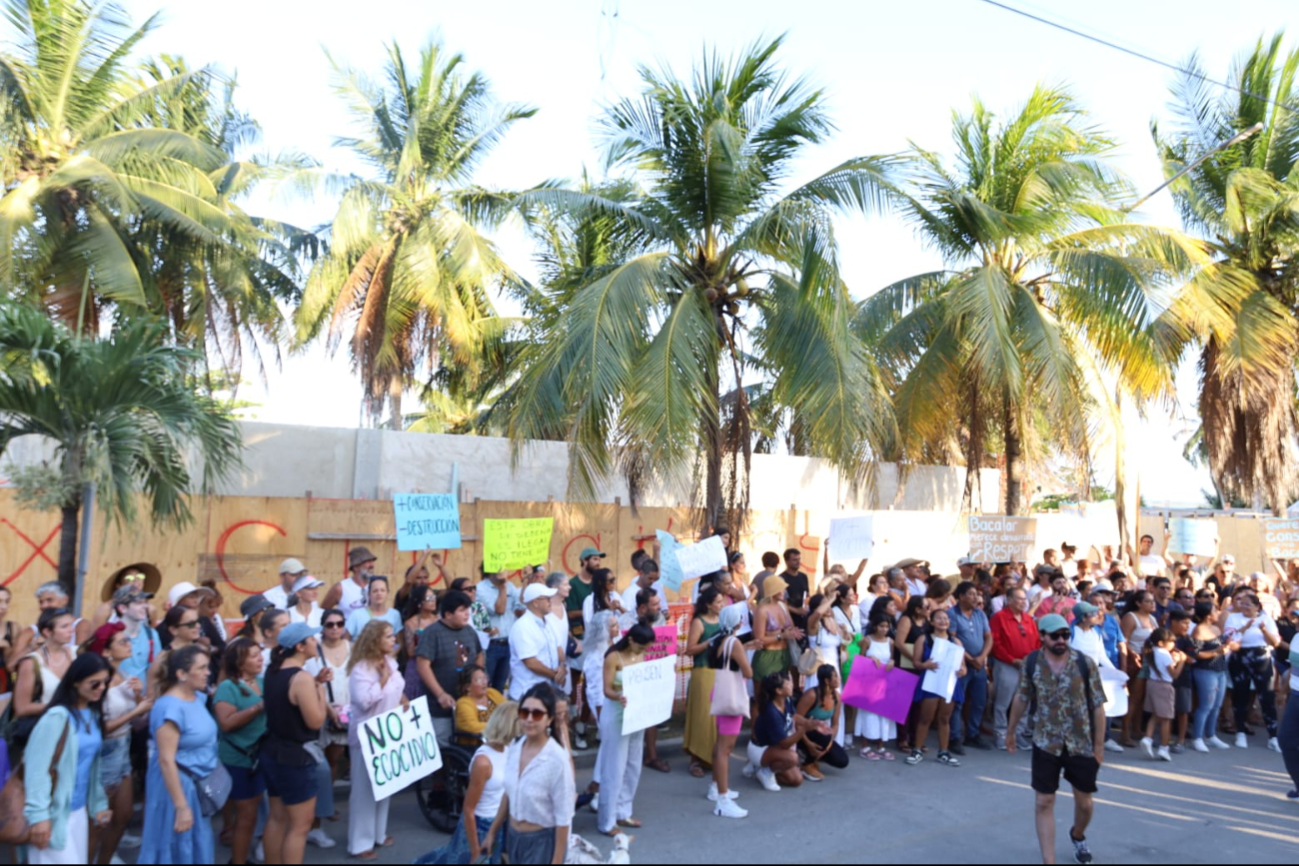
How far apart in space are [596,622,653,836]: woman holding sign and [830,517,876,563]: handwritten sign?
5449 mm

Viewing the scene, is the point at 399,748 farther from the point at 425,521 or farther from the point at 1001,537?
the point at 1001,537

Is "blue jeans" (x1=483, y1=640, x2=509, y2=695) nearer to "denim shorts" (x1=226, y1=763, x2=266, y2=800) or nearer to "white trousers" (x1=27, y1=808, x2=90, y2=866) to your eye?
"denim shorts" (x1=226, y1=763, x2=266, y2=800)

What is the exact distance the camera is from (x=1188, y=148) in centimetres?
1925

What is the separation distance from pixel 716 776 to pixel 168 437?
5208 mm

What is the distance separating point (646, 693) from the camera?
7.65 metres

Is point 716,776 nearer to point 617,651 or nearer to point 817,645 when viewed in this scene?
point 617,651

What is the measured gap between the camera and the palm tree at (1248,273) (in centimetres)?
1714

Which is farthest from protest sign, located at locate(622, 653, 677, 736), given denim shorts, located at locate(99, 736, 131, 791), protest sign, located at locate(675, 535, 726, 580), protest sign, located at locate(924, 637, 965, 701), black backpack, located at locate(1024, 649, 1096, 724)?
protest sign, located at locate(924, 637, 965, 701)

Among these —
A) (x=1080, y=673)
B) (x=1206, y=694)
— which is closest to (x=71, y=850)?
(x=1080, y=673)

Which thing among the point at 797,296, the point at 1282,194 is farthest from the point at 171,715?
the point at 1282,194

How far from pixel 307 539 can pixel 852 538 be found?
680cm

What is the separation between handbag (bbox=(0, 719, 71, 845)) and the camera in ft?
17.2

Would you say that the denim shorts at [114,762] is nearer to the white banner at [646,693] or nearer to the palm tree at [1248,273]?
the white banner at [646,693]

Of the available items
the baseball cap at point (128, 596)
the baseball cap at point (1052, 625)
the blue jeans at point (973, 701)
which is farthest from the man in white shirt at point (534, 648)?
the blue jeans at point (973, 701)
